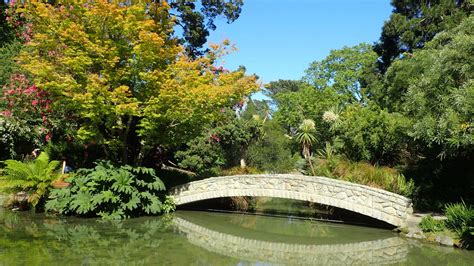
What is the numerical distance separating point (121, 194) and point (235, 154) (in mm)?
Answer: 10211

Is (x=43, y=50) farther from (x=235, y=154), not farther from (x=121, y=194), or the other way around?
(x=235, y=154)

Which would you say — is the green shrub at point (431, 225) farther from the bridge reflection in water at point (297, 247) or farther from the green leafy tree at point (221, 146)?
the green leafy tree at point (221, 146)

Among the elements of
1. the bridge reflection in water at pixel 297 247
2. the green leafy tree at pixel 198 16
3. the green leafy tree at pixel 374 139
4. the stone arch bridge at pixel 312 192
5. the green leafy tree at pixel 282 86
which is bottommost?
the bridge reflection in water at pixel 297 247

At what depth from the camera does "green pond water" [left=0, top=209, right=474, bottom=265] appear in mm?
9328

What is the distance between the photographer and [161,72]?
1469 centimetres

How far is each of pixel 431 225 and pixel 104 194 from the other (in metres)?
9.88

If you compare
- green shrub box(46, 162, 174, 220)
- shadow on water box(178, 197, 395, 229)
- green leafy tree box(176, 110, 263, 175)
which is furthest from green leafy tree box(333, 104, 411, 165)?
green shrub box(46, 162, 174, 220)

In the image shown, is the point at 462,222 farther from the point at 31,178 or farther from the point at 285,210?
the point at 31,178

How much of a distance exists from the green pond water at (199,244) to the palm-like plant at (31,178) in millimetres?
761

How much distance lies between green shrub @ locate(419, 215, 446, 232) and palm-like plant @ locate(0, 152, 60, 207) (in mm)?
11790

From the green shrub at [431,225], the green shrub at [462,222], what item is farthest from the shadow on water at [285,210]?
the green shrub at [462,222]

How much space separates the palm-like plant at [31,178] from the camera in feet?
46.2

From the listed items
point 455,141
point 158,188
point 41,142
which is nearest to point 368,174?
point 455,141

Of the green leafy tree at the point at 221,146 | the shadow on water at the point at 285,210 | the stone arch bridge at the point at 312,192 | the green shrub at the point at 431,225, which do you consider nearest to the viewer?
the green shrub at the point at 431,225
